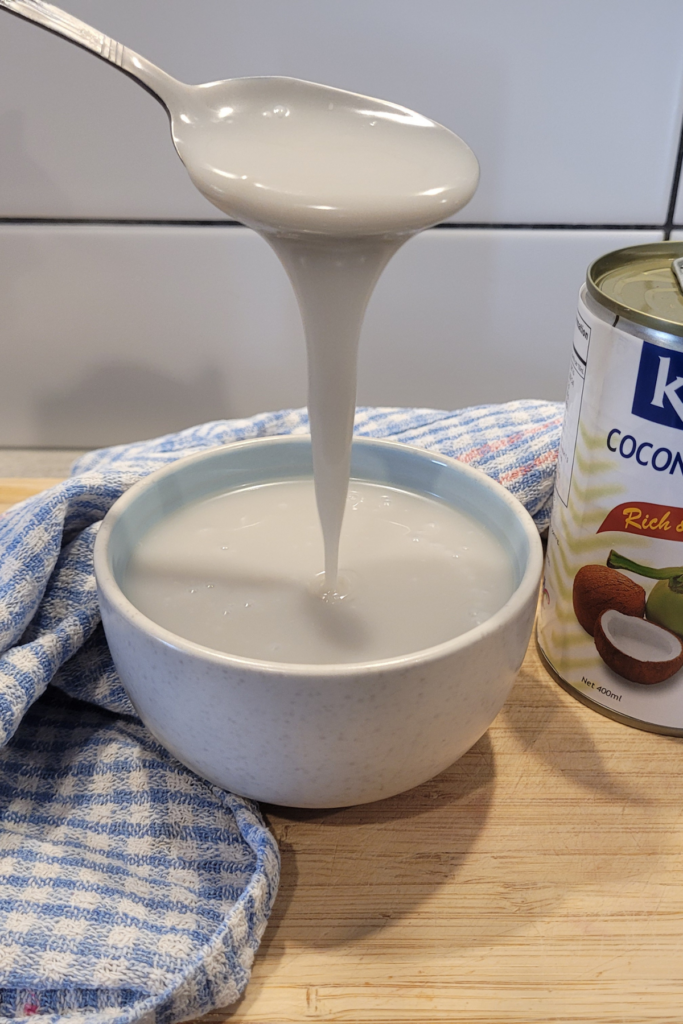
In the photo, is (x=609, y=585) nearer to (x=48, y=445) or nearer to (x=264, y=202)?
(x=264, y=202)

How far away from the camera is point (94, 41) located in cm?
50

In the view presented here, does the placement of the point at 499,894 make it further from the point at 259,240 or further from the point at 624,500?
the point at 259,240

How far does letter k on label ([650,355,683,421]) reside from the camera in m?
0.49

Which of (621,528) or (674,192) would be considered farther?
(674,192)

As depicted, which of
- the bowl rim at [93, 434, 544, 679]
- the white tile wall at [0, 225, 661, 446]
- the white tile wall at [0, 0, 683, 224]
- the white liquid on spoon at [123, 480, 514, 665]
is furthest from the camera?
the white tile wall at [0, 225, 661, 446]

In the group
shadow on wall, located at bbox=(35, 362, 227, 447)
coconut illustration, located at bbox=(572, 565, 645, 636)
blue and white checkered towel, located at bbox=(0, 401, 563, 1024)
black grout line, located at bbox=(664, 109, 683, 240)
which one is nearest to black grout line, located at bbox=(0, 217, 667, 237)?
black grout line, located at bbox=(664, 109, 683, 240)

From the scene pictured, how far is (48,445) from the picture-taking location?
3.75 feet

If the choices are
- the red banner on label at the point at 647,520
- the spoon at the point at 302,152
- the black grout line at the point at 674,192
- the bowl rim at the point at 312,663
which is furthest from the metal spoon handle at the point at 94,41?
the black grout line at the point at 674,192

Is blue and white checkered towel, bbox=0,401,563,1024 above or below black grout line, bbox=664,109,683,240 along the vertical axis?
below

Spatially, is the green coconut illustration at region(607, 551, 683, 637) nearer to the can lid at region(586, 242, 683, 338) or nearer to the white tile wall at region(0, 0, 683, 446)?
the can lid at region(586, 242, 683, 338)

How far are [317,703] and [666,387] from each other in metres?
0.25

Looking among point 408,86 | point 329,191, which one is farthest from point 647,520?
point 408,86

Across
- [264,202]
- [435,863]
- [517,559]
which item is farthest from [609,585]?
[264,202]

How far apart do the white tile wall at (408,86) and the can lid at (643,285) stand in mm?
410
